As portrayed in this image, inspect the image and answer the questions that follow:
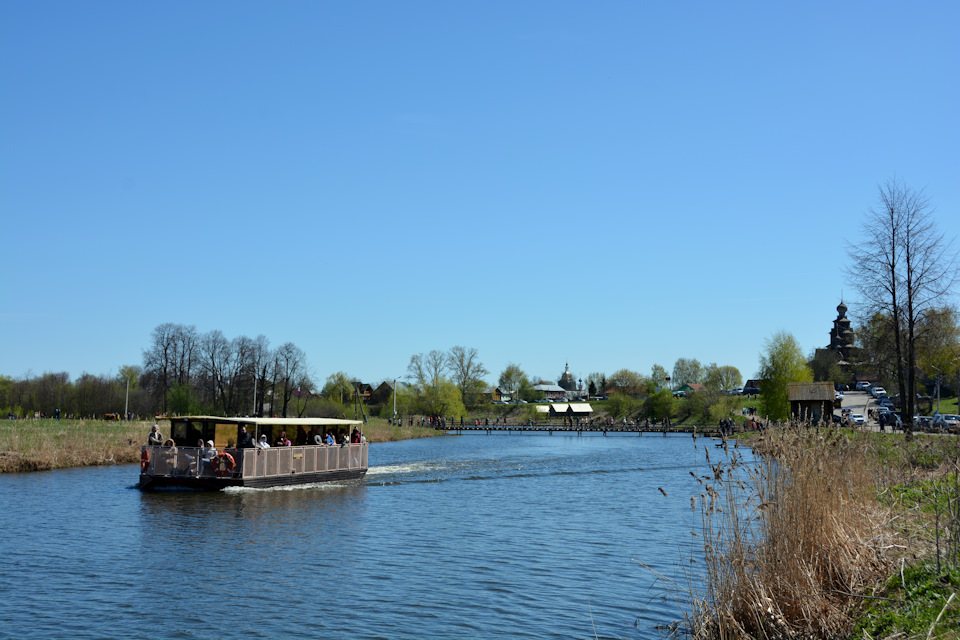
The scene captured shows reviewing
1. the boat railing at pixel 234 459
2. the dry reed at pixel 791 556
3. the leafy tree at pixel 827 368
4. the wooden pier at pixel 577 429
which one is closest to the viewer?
the dry reed at pixel 791 556

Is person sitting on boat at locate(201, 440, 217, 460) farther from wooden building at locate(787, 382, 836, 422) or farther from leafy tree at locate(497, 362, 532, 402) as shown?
leafy tree at locate(497, 362, 532, 402)

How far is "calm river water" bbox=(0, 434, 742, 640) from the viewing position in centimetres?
1280

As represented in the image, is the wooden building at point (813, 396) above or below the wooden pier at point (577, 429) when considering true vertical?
above

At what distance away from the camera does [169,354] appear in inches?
4139

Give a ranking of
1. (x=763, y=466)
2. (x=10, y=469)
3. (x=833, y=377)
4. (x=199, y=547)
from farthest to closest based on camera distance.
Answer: (x=833, y=377), (x=10, y=469), (x=199, y=547), (x=763, y=466)

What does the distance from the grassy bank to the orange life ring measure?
77.6 feet

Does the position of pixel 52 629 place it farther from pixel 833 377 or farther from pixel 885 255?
pixel 833 377

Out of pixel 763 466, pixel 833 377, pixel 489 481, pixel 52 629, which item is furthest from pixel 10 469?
pixel 833 377

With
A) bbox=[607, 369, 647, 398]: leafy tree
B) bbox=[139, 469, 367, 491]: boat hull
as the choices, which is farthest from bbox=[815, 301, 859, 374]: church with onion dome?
bbox=[139, 469, 367, 491]: boat hull

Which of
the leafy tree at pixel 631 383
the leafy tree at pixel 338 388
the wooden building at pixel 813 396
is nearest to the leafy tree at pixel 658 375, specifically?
the leafy tree at pixel 631 383

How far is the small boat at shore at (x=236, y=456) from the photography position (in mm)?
30984

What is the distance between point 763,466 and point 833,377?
12747 centimetres

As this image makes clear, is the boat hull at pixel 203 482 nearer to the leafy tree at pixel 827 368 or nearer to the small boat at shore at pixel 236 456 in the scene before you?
the small boat at shore at pixel 236 456

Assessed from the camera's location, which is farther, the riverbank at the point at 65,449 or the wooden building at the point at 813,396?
the wooden building at the point at 813,396
